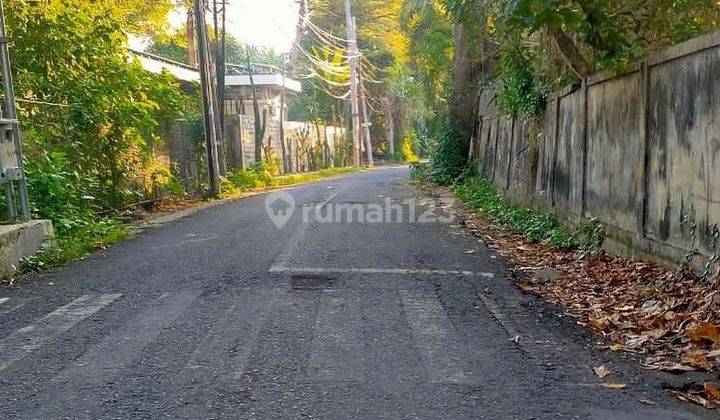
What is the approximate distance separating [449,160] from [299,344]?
1707 centimetres

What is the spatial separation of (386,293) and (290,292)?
2.97 ft

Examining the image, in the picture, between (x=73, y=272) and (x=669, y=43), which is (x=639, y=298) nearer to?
(x=669, y=43)

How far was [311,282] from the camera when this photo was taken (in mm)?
6684

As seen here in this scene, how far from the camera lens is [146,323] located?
517 cm

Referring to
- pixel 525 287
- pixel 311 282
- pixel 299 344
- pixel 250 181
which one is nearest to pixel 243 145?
pixel 250 181

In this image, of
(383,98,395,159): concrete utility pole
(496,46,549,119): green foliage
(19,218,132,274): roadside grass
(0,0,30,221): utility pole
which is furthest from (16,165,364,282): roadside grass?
(383,98,395,159): concrete utility pole

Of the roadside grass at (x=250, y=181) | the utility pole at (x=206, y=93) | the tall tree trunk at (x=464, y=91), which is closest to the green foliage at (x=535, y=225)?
the tall tree trunk at (x=464, y=91)

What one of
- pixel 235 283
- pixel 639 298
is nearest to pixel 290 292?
pixel 235 283

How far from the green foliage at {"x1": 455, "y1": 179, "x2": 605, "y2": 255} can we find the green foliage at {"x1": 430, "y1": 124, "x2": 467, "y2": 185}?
5.37 m

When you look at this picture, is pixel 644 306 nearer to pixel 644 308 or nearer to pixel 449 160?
pixel 644 308

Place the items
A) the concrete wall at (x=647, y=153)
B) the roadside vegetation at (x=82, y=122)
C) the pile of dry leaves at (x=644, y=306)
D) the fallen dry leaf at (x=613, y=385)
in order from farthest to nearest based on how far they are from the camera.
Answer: the roadside vegetation at (x=82, y=122) < the concrete wall at (x=647, y=153) < the pile of dry leaves at (x=644, y=306) < the fallen dry leaf at (x=613, y=385)

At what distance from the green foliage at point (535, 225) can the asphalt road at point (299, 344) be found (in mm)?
1120

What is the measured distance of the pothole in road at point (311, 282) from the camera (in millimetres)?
6410

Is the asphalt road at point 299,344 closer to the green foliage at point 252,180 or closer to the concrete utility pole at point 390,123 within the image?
the green foliage at point 252,180
